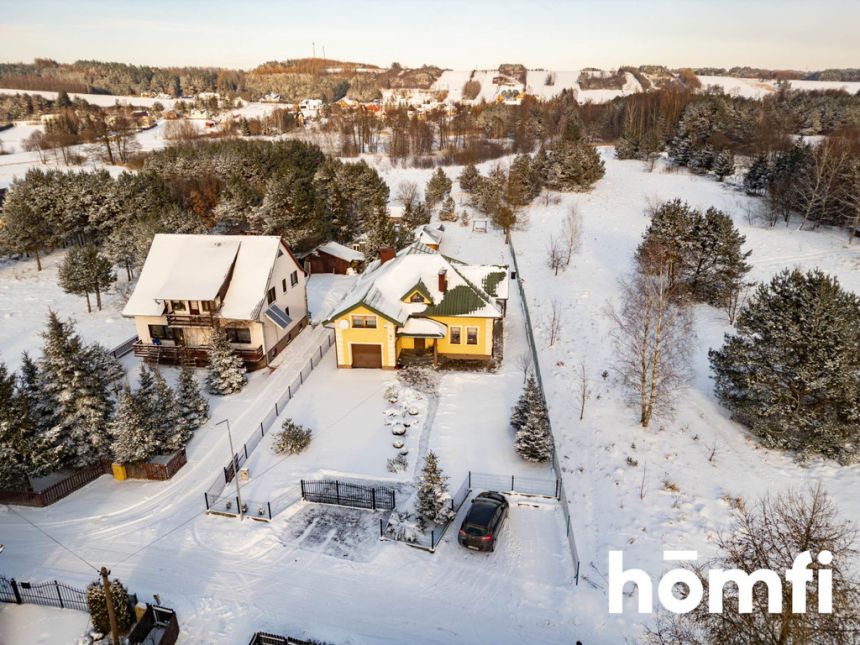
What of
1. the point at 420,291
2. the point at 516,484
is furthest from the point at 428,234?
the point at 516,484

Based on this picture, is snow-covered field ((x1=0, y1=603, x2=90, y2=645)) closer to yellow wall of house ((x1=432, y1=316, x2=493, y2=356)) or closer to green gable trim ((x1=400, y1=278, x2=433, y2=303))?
green gable trim ((x1=400, y1=278, x2=433, y2=303))

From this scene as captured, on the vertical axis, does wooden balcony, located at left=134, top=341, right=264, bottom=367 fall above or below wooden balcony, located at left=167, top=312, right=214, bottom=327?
below

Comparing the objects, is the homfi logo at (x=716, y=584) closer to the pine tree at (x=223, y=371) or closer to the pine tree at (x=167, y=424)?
the pine tree at (x=167, y=424)

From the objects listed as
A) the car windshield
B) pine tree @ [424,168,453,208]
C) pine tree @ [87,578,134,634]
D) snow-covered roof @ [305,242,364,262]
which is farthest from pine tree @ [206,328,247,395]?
pine tree @ [424,168,453,208]

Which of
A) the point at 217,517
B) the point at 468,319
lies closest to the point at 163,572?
the point at 217,517

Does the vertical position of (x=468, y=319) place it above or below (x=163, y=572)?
above

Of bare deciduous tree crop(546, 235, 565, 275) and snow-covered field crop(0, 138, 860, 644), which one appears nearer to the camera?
snow-covered field crop(0, 138, 860, 644)

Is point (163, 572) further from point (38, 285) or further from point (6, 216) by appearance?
point (6, 216)
